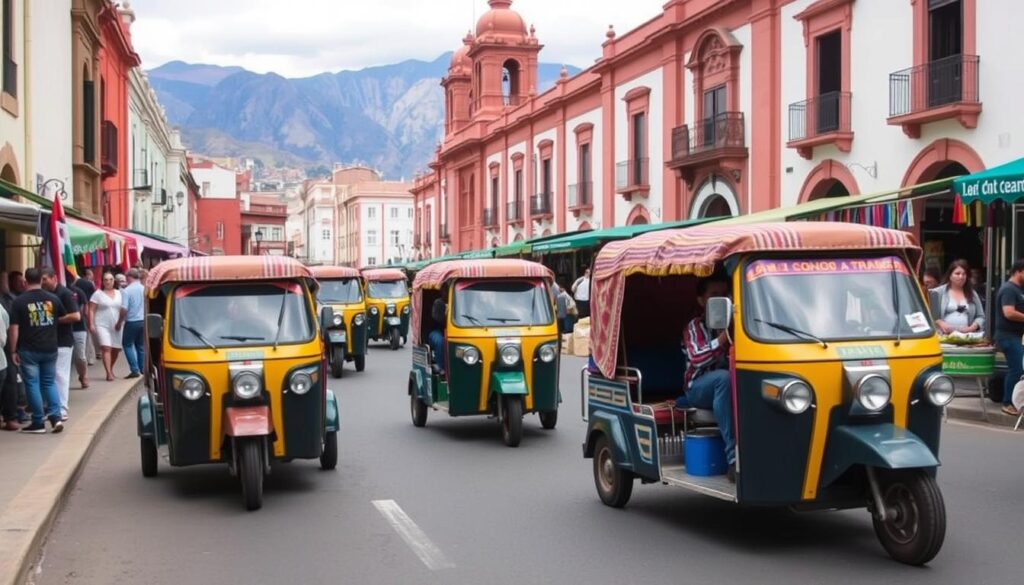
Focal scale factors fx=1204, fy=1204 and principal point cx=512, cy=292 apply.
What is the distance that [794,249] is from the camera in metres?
7.62

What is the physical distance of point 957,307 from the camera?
15.4 metres

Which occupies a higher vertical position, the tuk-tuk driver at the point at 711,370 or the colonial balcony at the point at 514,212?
the colonial balcony at the point at 514,212

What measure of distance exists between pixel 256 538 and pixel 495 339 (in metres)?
5.42

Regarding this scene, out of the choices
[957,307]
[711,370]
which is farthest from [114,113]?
[711,370]

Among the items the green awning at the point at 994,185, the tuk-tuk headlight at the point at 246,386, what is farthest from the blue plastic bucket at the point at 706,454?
the green awning at the point at 994,185

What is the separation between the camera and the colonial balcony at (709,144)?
3206 centimetres

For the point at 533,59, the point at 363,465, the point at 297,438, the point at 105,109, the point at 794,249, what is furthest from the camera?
the point at 533,59

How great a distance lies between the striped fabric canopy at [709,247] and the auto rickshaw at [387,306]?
21.1 m

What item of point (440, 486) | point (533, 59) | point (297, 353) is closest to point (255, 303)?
point (297, 353)

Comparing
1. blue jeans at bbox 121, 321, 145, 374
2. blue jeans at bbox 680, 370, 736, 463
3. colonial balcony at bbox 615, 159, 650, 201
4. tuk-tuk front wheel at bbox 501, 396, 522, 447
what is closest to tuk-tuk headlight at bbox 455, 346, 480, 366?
tuk-tuk front wheel at bbox 501, 396, 522, 447

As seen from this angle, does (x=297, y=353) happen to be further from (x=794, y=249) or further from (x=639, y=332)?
(x=794, y=249)

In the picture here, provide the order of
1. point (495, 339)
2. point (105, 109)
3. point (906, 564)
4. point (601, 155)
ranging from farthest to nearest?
point (601, 155)
point (105, 109)
point (495, 339)
point (906, 564)

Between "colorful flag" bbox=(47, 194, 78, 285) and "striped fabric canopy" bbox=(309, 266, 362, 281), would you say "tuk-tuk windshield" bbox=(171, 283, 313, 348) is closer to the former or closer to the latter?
"colorful flag" bbox=(47, 194, 78, 285)

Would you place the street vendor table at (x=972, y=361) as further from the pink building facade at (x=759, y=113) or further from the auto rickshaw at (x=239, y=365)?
the pink building facade at (x=759, y=113)
